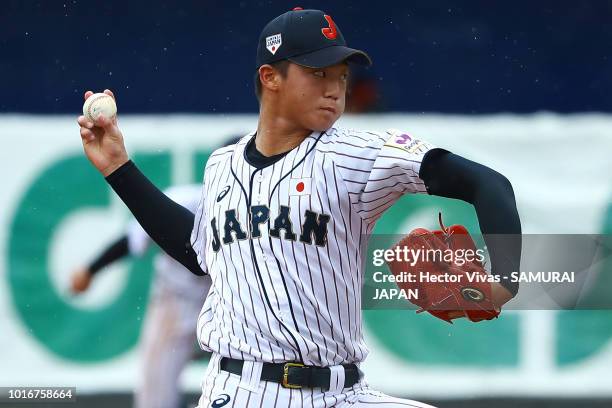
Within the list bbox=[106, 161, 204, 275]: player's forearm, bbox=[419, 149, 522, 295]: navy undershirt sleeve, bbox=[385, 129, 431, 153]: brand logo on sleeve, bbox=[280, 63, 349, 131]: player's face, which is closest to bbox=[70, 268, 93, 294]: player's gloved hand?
bbox=[106, 161, 204, 275]: player's forearm

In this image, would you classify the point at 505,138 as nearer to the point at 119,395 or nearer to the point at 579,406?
the point at 579,406

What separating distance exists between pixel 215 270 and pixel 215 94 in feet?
12.2

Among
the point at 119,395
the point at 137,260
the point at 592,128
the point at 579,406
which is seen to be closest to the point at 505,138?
the point at 592,128

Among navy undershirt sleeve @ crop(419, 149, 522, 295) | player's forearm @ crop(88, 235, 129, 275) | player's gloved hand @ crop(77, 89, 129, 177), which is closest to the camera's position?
navy undershirt sleeve @ crop(419, 149, 522, 295)

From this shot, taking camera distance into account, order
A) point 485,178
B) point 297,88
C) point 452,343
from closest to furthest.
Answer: point 485,178 → point 297,88 → point 452,343

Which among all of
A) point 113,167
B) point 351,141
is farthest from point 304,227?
point 113,167

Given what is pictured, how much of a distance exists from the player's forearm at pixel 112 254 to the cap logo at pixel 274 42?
2.26 meters

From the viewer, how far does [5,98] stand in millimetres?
6609

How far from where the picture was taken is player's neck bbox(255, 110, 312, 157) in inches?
120

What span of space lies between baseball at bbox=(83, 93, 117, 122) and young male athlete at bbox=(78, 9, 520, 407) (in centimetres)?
38

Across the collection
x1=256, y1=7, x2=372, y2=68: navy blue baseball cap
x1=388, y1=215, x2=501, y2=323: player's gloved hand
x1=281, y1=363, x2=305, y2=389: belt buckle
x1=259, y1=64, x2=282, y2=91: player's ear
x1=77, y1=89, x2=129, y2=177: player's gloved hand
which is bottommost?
x1=281, y1=363, x2=305, y2=389: belt buckle

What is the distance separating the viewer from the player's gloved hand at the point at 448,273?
2.94 m

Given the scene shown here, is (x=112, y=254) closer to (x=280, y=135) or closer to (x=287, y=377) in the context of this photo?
(x=280, y=135)

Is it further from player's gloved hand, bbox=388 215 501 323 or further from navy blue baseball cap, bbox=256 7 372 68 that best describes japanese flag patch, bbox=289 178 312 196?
player's gloved hand, bbox=388 215 501 323
